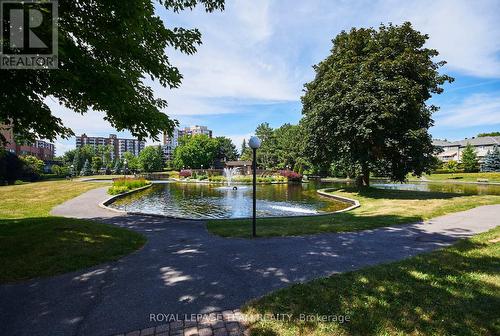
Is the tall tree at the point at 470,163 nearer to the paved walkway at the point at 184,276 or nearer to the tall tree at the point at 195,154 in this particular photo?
the paved walkway at the point at 184,276

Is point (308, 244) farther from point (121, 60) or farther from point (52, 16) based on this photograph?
point (52, 16)

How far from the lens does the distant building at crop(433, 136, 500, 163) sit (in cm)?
8900

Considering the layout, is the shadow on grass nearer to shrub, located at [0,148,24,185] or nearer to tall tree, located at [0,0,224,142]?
tall tree, located at [0,0,224,142]

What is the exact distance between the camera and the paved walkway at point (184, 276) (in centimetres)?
410

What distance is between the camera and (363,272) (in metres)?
5.52

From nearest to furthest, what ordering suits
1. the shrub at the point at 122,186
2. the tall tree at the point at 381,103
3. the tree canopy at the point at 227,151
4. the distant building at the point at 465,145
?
the tall tree at the point at 381,103 < the shrub at the point at 122,186 < the distant building at the point at 465,145 < the tree canopy at the point at 227,151

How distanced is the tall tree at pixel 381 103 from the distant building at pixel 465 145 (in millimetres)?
78415

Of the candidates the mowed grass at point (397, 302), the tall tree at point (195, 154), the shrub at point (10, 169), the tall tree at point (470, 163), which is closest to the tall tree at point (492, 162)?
the tall tree at point (470, 163)

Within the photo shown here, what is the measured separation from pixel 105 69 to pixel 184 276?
516cm

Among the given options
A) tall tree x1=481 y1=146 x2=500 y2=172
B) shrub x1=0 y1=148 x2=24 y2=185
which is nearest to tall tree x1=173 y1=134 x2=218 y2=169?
shrub x1=0 y1=148 x2=24 y2=185

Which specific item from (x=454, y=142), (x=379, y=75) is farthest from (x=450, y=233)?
(x=454, y=142)

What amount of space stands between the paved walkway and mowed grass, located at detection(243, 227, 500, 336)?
551 mm

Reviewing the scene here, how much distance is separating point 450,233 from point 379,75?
49.7 feet

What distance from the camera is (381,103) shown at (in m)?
19.1
